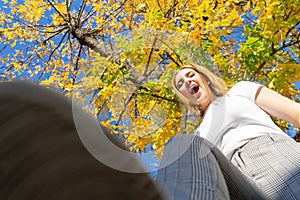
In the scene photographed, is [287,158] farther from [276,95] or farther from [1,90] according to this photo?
[1,90]

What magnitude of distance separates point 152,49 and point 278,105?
71 cm

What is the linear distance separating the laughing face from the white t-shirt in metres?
0.04

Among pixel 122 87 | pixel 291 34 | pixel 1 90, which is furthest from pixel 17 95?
pixel 291 34

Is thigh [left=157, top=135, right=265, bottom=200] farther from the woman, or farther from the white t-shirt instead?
the white t-shirt

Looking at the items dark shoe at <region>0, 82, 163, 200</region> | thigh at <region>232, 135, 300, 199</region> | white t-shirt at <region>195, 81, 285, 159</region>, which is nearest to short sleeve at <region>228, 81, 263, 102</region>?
white t-shirt at <region>195, 81, 285, 159</region>

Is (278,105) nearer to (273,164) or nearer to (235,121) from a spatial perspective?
(235,121)

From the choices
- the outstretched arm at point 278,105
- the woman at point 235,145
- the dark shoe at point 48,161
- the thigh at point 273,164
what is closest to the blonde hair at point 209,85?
the woman at point 235,145

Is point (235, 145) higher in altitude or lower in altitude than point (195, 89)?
lower

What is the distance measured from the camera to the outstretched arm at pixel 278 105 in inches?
52.2

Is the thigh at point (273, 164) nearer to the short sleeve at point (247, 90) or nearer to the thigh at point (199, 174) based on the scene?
the thigh at point (199, 174)

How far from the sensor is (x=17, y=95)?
19 cm

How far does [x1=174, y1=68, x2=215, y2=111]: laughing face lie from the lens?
155cm

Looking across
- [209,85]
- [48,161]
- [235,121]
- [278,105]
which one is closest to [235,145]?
[235,121]

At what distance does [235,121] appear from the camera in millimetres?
1385
